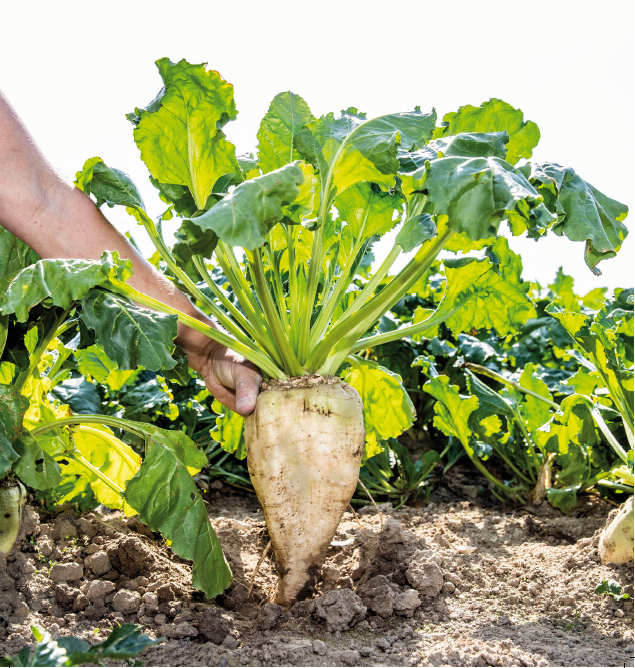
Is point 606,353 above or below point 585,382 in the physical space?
above

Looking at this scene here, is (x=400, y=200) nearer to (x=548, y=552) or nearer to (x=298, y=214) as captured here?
(x=298, y=214)

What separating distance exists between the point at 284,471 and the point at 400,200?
991 mm

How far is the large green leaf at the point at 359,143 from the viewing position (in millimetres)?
1657

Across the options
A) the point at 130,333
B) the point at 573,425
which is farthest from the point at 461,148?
A: the point at 573,425

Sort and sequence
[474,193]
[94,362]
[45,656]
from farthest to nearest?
[94,362] < [474,193] < [45,656]

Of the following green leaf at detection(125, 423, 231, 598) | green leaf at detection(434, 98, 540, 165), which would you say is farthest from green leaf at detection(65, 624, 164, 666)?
green leaf at detection(434, 98, 540, 165)

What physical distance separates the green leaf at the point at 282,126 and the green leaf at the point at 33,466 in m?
1.21

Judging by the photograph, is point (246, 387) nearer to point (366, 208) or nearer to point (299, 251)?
point (299, 251)

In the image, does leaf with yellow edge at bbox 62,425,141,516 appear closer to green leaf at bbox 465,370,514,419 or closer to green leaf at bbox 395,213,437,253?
green leaf at bbox 395,213,437,253

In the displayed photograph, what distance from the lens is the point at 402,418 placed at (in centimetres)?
226

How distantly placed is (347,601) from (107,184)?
147 cm

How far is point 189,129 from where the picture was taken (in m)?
1.80

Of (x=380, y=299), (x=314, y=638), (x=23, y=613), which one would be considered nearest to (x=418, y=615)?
(x=314, y=638)

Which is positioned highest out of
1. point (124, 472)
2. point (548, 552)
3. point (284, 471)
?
point (284, 471)
